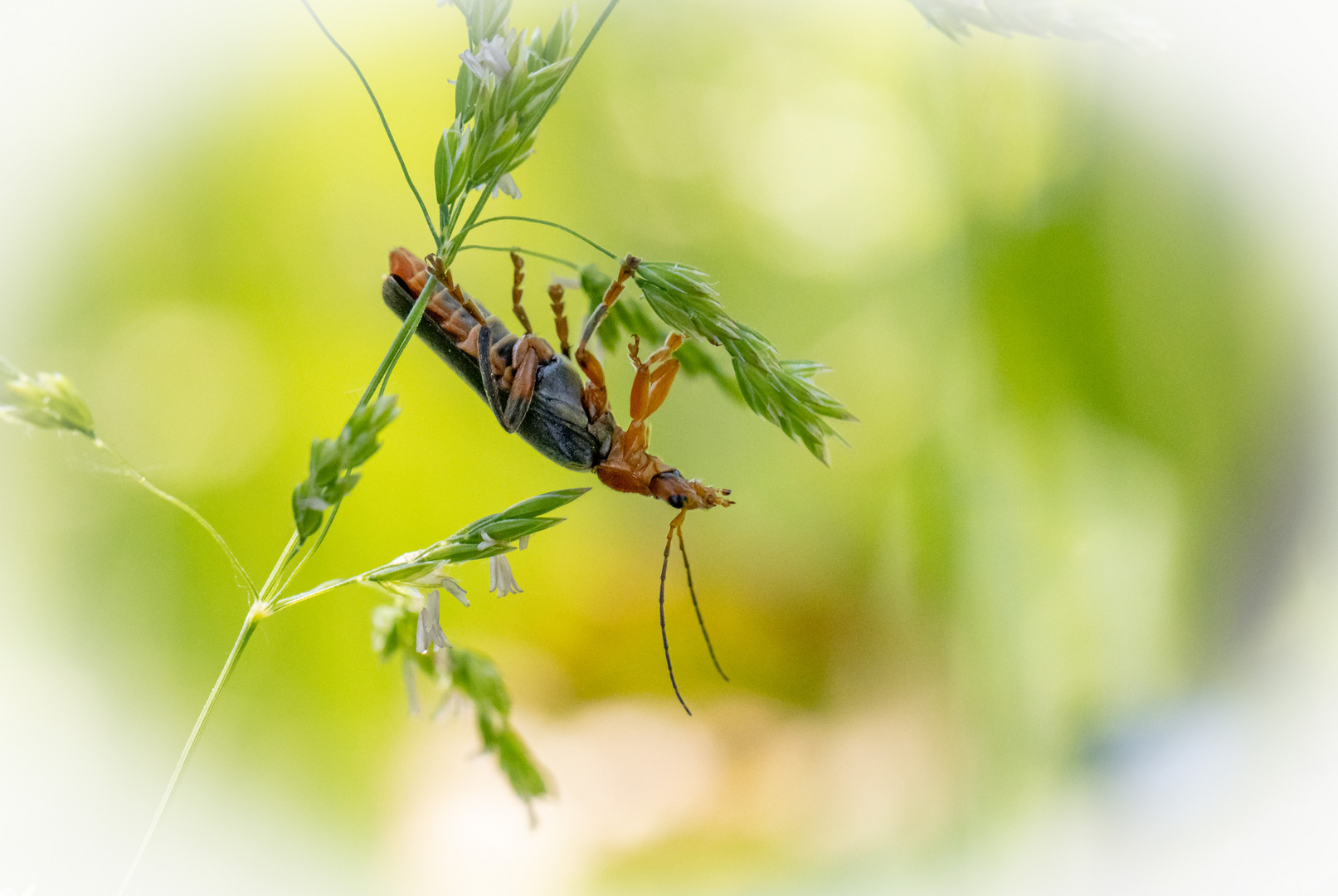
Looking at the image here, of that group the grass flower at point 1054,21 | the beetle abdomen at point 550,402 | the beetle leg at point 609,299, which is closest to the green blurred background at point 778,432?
the beetle abdomen at point 550,402

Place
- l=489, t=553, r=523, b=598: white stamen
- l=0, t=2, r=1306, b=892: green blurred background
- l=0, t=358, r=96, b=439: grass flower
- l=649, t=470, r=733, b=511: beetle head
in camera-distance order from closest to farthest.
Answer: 1. l=0, t=358, r=96, b=439: grass flower
2. l=489, t=553, r=523, b=598: white stamen
3. l=649, t=470, r=733, b=511: beetle head
4. l=0, t=2, r=1306, b=892: green blurred background

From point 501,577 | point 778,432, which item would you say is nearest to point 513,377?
point 501,577

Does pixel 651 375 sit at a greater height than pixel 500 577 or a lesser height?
greater

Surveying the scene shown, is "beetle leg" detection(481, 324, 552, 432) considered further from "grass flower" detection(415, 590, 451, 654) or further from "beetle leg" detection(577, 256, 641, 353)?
"grass flower" detection(415, 590, 451, 654)

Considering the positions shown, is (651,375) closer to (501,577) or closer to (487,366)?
(487,366)

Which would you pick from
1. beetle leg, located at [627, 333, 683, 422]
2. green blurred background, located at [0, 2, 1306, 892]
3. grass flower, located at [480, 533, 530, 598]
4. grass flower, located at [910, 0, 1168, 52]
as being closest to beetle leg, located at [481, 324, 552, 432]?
beetle leg, located at [627, 333, 683, 422]
